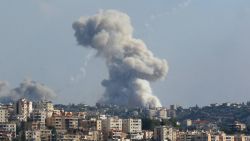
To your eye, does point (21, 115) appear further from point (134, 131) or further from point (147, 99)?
point (147, 99)

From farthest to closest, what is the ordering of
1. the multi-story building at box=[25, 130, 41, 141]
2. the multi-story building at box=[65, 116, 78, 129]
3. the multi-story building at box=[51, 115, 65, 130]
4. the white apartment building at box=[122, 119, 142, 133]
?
1. the white apartment building at box=[122, 119, 142, 133]
2. the multi-story building at box=[65, 116, 78, 129]
3. the multi-story building at box=[51, 115, 65, 130]
4. the multi-story building at box=[25, 130, 41, 141]

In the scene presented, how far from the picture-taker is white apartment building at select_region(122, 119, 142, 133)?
7206 centimetres

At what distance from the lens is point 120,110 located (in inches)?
4149

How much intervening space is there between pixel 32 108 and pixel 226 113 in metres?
34.6

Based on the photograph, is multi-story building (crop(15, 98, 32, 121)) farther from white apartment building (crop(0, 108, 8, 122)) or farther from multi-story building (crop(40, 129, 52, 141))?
multi-story building (crop(40, 129, 52, 141))

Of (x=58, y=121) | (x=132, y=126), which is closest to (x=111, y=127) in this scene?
(x=132, y=126)

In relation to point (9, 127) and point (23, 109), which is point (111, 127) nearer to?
point (9, 127)

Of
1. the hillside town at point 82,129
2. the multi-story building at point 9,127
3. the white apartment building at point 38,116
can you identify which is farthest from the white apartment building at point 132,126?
the multi-story building at point 9,127

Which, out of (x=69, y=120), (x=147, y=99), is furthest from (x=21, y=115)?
(x=147, y=99)

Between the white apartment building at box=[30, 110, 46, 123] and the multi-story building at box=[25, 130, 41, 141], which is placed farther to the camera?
the white apartment building at box=[30, 110, 46, 123]

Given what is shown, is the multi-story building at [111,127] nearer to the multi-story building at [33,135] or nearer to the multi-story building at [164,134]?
the multi-story building at [164,134]

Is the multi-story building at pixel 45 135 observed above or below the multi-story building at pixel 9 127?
below

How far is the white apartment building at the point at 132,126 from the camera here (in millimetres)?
72062

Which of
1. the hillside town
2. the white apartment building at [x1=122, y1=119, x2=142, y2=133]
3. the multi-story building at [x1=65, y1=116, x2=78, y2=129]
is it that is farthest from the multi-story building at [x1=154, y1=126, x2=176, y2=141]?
the multi-story building at [x1=65, y1=116, x2=78, y2=129]
